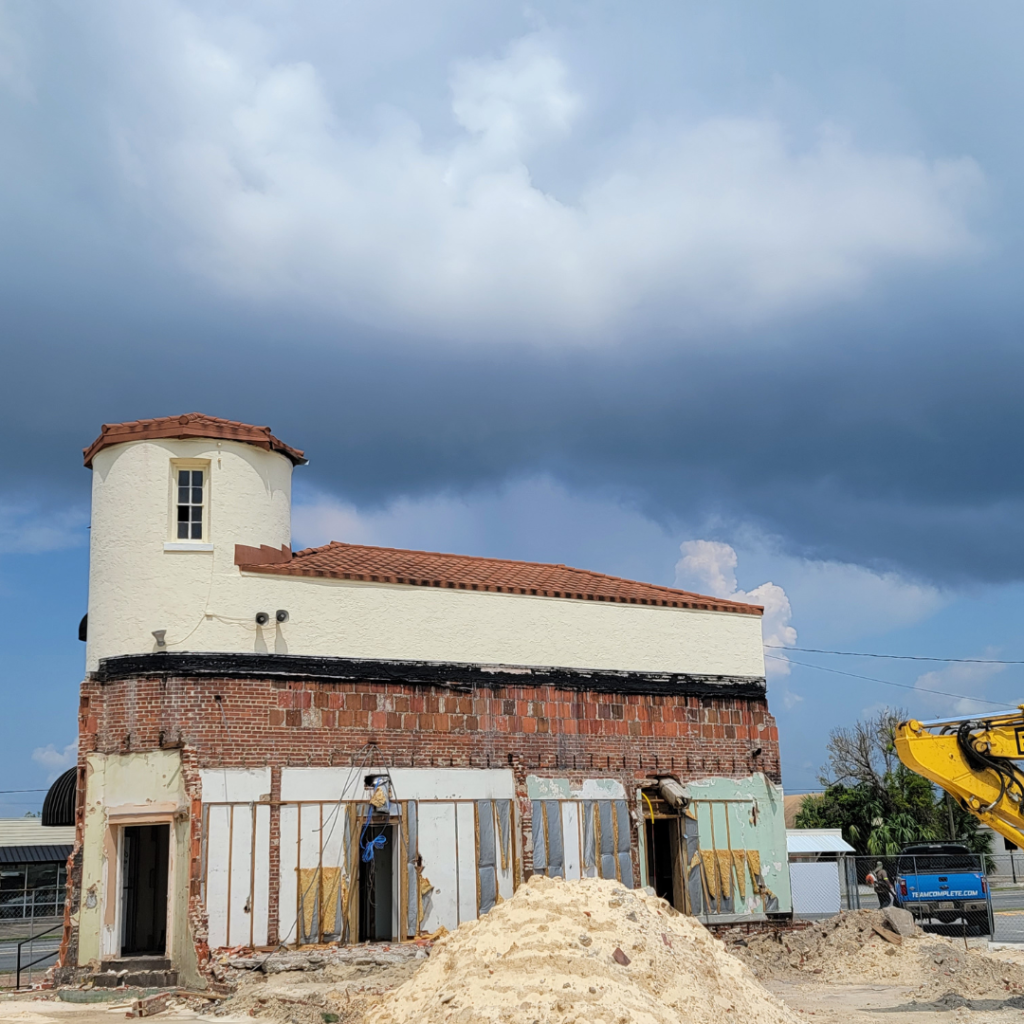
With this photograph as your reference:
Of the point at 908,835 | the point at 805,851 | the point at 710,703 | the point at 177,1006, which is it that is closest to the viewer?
the point at 177,1006

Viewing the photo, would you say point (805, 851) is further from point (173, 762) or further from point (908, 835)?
point (173, 762)

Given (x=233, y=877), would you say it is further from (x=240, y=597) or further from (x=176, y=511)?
(x=176, y=511)

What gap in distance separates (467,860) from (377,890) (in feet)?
9.36

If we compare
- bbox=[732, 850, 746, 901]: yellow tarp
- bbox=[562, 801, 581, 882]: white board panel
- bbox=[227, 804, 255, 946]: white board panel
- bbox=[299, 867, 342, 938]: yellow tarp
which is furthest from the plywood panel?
bbox=[732, 850, 746, 901]: yellow tarp

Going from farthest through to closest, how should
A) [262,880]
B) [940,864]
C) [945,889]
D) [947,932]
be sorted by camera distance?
A: [940,864], [945,889], [947,932], [262,880]

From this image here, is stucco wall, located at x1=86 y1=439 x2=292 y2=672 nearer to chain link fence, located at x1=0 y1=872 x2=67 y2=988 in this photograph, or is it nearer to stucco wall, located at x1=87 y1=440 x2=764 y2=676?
stucco wall, located at x1=87 y1=440 x2=764 y2=676

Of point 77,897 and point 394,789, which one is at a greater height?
point 394,789

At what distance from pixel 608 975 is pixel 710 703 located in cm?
1221

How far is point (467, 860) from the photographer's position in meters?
20.5

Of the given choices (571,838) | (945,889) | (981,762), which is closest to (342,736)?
(571,838)

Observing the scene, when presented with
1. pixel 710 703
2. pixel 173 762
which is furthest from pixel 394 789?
pixel 710 703

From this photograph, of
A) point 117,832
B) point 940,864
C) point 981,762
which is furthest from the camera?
point 940,864

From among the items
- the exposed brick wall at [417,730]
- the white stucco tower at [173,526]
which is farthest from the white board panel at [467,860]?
the white stucco tower at [173,526]

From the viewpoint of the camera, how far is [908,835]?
45781mm
